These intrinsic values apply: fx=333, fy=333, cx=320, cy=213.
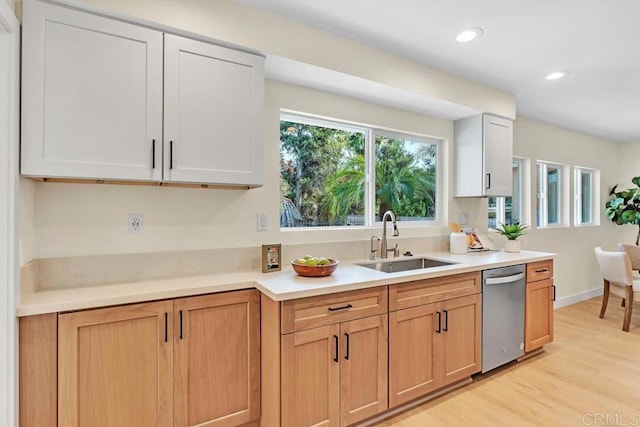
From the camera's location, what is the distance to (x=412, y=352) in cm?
213

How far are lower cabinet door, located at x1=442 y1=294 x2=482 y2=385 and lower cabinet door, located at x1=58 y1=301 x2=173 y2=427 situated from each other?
1.73 metres

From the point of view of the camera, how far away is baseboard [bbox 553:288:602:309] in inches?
173

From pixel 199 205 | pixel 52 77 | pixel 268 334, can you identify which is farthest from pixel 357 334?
pixel 52 77

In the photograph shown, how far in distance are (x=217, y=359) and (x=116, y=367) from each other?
0.46 metres

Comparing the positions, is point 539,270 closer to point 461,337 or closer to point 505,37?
point 461,337

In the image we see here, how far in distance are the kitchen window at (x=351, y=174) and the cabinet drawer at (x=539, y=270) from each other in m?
0.93

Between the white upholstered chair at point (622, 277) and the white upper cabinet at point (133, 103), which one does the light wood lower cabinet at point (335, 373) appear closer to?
the white upper cabinet at point (133, 103)

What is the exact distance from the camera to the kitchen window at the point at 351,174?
2.56 m

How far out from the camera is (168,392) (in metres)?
1.63

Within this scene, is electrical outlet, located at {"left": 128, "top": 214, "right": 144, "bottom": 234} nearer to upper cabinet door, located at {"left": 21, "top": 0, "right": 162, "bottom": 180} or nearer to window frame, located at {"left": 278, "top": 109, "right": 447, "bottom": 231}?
upper cabinet door, located at {"left": 21, "top": 0, "right": 162, "bottom": 180}

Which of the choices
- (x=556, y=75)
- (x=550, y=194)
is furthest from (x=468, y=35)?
(x=550, y=194)

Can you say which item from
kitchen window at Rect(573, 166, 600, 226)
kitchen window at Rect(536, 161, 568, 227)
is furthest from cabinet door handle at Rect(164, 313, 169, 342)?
kitchen window at Rect(573, 166, 600, 226)

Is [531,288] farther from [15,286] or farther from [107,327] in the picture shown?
[15,286]
